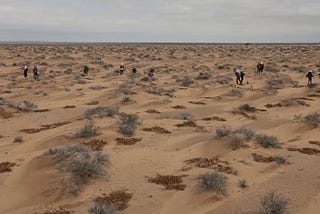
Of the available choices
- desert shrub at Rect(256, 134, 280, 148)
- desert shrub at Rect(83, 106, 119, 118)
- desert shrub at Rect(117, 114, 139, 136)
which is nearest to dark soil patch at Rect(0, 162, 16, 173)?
desert shrub at Rect(117, 114, 139, 136)

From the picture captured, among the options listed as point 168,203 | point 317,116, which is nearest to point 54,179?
point 168,203

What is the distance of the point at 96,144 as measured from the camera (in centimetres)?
1158

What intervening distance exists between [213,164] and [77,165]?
3216mm

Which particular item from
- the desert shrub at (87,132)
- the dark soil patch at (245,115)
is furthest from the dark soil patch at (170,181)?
the dark soil patch at (245,115)

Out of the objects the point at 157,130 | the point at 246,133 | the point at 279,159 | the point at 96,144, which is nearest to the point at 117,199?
the point at 96,144

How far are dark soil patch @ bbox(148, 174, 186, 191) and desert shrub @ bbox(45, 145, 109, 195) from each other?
114 cm

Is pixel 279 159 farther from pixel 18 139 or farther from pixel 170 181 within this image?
pixel 18 139

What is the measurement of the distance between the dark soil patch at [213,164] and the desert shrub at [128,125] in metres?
2.66

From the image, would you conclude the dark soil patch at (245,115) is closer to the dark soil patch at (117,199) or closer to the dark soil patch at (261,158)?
the dark soil patch at (261,158)

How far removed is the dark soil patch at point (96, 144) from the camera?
1124 centimetres

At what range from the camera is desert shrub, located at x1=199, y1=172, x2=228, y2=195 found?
849cm

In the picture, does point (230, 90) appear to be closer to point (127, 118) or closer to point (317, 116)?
point (317, 116)

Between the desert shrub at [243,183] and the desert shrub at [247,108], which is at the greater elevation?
the desert shrub at [243,183]

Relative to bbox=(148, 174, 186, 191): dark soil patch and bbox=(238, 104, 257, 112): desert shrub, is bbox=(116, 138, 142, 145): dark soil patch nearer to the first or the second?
bbox=(148, 174, 186, 191): dark soil patch
